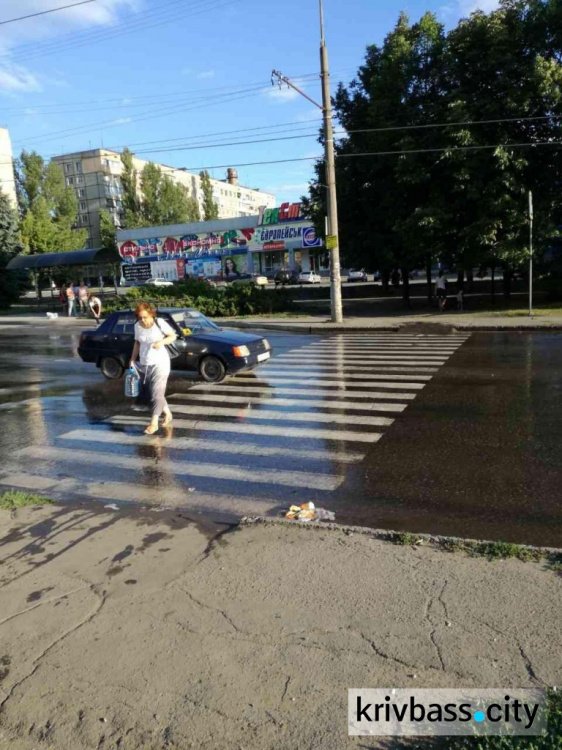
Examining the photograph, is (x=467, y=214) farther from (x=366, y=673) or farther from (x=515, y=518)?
(x=366, y=673)

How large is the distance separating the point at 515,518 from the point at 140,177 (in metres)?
96.5

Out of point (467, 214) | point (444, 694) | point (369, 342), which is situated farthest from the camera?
point (467, 214)

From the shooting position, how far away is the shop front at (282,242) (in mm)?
58938

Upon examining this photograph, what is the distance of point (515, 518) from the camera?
4.86m

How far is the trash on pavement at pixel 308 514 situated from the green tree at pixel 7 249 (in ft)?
135

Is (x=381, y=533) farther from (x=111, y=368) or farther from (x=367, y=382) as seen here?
(x=111, y=368)

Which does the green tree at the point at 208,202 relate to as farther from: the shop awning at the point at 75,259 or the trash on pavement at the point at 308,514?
the trash on pavement at the point at 308,514

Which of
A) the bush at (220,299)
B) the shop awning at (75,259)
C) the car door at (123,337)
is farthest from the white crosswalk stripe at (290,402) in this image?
the shop awning at (75,259)

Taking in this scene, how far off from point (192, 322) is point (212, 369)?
1.26 m

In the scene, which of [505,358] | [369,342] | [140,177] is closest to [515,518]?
[505,358]

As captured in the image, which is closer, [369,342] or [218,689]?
[218,689]

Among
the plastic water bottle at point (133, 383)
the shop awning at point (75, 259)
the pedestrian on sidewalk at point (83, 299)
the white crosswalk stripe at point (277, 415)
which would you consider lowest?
the white crosswalk stripe at point (277, 415)

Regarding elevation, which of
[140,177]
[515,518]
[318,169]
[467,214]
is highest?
[140,177]

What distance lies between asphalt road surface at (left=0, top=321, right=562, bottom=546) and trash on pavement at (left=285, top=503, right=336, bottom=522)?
7.7 inches
